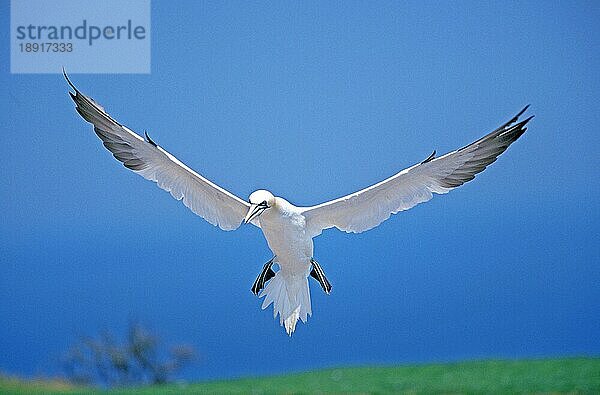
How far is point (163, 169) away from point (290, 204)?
1.76 feet

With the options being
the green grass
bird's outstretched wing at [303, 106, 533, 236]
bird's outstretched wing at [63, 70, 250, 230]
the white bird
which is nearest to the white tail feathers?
the white bird

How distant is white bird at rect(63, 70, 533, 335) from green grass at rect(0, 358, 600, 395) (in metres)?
2.49

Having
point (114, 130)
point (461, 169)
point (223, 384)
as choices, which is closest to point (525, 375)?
point (223, 384)

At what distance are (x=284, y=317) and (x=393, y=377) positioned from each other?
2861 mm

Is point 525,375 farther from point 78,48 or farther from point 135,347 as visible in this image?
point 78,48

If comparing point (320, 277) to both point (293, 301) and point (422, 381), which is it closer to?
point (293, 301)

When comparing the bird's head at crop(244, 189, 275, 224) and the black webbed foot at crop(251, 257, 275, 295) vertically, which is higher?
the bird's head at crop(244, 189, 275, 224)

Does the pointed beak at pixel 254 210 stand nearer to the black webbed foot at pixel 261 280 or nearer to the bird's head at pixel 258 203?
the bird's head at pixel 258 203

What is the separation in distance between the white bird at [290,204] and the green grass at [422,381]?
249 cm

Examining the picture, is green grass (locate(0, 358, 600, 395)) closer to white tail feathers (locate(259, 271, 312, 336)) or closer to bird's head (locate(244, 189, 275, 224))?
white tail feathers (locate(259, 271, 312, 336))

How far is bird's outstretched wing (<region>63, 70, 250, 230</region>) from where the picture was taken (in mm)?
3604

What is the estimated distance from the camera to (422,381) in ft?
→ 20.2

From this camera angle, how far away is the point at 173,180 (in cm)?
372

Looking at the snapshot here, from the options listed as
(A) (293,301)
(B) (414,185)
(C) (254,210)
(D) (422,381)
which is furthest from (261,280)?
(D) (422,381)
